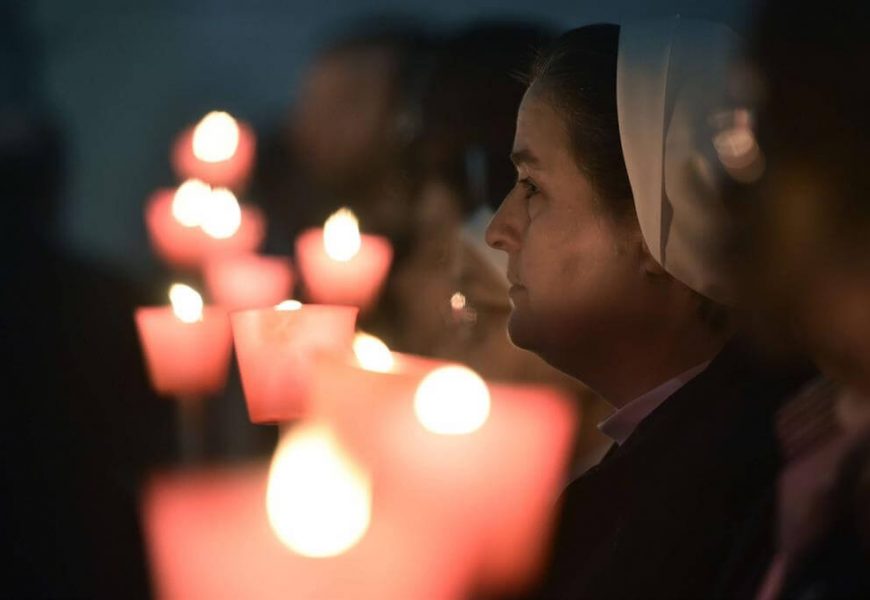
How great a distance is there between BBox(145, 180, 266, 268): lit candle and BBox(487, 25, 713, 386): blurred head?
1.07 meters

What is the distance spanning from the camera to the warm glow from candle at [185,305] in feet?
7.55

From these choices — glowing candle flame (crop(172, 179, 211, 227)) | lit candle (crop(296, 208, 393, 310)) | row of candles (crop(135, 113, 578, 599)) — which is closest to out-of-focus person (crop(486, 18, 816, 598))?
row of candles (crop(135, 113, 578, 599))

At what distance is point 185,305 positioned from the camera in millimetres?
2340

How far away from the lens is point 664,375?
86.6 inches

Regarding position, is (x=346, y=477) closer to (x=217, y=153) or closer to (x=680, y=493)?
(x=680, y=493)

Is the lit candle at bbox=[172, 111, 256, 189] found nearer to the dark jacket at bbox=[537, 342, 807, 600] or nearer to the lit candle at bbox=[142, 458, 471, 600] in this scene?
the dark jacket at bbox=[537, 342, 807, 600]

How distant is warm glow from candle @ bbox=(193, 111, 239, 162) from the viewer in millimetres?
3484

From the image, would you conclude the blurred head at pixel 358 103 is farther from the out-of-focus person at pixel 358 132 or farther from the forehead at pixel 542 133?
the forehead at pixel 542 133

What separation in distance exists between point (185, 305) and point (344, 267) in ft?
1.60

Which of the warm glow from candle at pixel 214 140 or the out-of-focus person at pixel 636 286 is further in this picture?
the warm glow from candle at pixel 214 140

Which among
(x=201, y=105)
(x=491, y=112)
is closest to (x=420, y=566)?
(x=491, y=112)

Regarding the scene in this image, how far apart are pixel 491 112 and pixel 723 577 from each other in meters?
1.72

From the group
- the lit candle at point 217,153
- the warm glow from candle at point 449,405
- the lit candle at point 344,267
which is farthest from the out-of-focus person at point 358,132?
the warm glow from candle at point 449,405

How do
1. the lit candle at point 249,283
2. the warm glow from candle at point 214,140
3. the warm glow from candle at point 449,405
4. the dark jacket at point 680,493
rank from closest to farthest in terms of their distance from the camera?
the warm glow from candle at point 449,405, the dark jacket at point 680,493, the lit candle at point 249,283, the warm glow from candle at point 214,140
